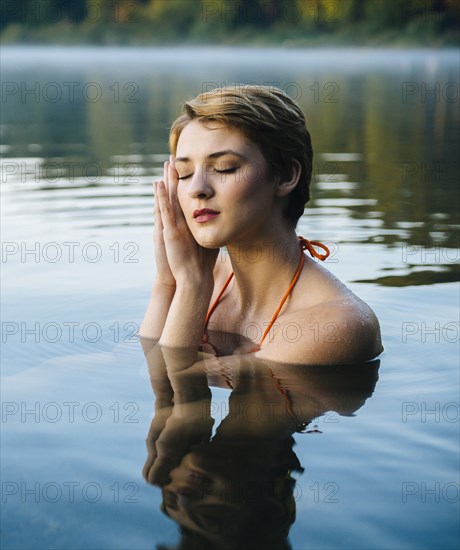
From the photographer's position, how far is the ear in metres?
4.55

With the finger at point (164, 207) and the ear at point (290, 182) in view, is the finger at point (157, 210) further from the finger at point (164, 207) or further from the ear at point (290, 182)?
the ear at point (290, 182)

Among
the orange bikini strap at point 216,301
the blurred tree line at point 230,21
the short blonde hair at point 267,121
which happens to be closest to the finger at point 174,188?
the short blonde hair at point 267,121

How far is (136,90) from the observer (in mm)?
33844

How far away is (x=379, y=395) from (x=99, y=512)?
1662mm

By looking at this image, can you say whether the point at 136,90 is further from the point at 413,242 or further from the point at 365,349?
the point at 365,349

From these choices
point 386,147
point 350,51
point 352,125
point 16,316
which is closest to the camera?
point 16,316

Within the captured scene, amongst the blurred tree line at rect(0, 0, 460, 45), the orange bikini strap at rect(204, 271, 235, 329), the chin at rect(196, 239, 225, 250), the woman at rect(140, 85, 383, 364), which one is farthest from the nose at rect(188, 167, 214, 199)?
the blurred tree line at rect(0, 0, 460, 45)

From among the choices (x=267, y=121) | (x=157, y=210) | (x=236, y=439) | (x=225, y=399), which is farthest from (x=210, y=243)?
(x=236, y=439)

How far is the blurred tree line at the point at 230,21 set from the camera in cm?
7675

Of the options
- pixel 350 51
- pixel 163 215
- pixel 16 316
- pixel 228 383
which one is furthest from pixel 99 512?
pixel 350 51

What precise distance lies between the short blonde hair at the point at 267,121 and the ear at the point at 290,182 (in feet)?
0.05

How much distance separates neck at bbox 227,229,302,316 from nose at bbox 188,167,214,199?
39 cm

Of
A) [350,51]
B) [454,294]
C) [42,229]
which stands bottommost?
[350,51]

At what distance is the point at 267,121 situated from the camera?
4.37 meters
